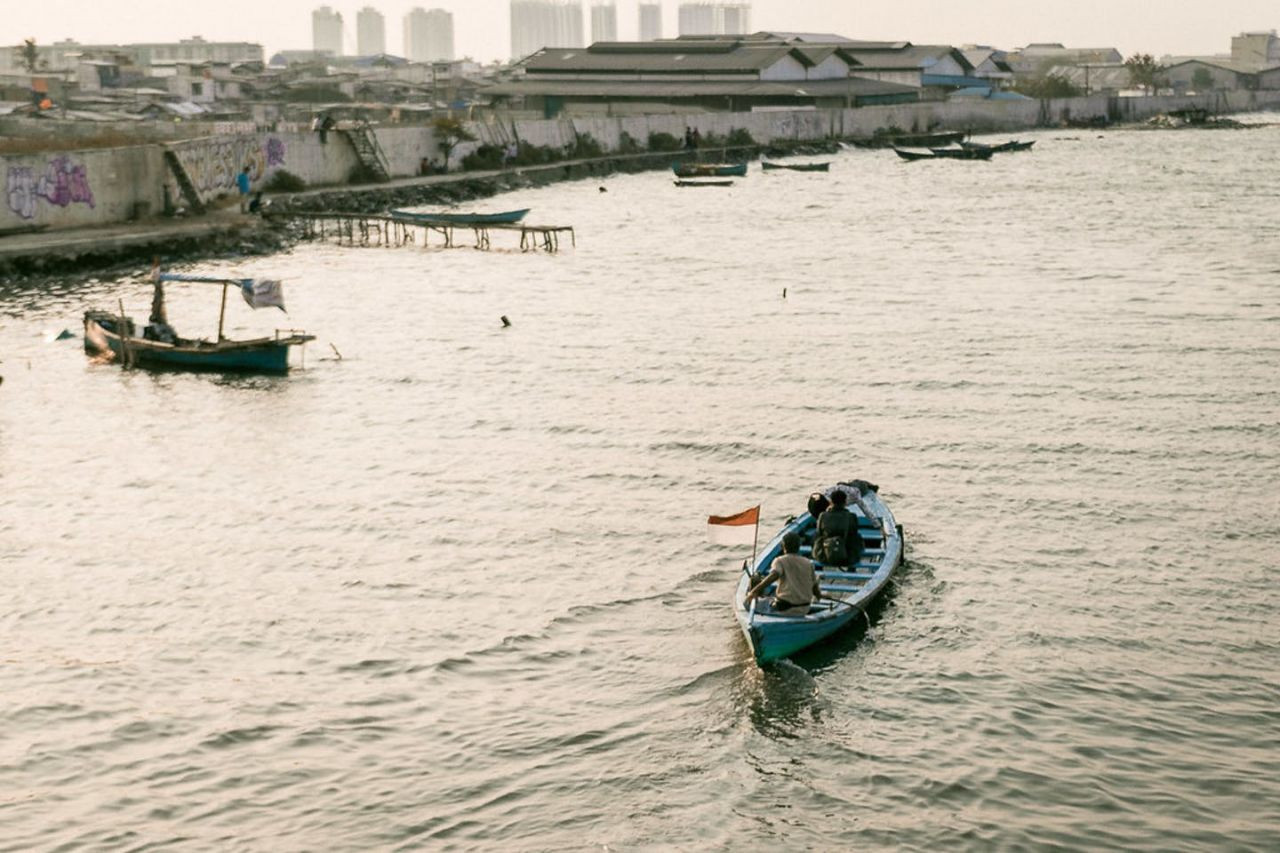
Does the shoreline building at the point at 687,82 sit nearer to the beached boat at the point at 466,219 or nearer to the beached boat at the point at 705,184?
the beached boat at the point at 705,184

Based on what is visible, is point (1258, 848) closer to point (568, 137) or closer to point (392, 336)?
point (392, 336)

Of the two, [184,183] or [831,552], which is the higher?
[184,183]

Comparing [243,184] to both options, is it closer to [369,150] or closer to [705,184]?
[369,150]

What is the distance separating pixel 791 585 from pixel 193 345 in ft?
74.5

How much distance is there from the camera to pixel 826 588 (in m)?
21.4

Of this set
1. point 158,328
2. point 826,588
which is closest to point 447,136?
point 158,328

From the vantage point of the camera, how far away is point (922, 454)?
98.2 ft

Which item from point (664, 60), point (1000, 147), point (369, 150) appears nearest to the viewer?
point (369, 150)

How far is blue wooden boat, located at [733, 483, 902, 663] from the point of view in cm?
1955

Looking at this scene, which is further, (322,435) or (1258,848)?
(322,435)

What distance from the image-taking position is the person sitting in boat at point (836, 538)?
72.1 feet

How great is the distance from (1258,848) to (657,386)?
22069 millimetres

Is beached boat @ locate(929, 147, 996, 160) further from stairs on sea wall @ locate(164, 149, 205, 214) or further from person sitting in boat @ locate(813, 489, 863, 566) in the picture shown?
person sitting in boat @ locate(813, 489, 863, 566)

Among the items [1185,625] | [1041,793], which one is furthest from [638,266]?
[1041,793]
